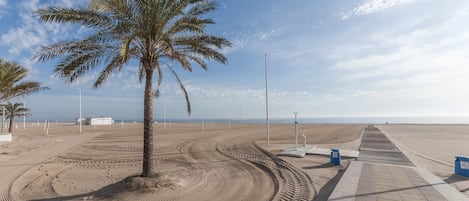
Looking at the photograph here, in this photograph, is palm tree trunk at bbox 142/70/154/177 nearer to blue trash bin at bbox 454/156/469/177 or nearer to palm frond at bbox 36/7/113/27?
palm frond at bbox 36/7/113/27

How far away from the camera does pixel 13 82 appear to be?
18.5 meters

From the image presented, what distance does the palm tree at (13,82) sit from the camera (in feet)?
57.1

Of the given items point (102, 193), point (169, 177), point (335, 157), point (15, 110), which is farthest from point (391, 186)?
point (15, 110)

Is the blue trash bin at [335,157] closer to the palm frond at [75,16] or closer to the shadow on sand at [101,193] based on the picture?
the shadow on sand at [101,193]

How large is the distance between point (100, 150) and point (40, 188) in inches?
341

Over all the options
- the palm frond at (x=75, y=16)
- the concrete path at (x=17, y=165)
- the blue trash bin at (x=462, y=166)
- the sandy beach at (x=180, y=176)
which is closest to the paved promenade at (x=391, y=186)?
the sandy beach at (x=180, y=176)

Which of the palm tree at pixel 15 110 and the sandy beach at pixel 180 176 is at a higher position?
the palm tree at pixel 15 110

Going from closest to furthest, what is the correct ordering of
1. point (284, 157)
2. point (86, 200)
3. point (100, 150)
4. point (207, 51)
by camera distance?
point (86, 200) < point (207, 51) < point (284, 157) < point (100, 150)

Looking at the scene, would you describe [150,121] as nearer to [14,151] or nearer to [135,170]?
[135,170]

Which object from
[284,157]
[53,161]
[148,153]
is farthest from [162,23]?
[53,161]

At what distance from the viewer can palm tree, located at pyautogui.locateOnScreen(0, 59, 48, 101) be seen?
17.4 meters

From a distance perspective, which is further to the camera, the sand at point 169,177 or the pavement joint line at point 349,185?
the sand at point 169,177

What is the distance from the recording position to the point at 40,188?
9.31 metres

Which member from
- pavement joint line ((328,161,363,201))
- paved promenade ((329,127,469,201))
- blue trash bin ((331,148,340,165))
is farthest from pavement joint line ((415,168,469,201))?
blue trash bin ((331,148,340,165))
